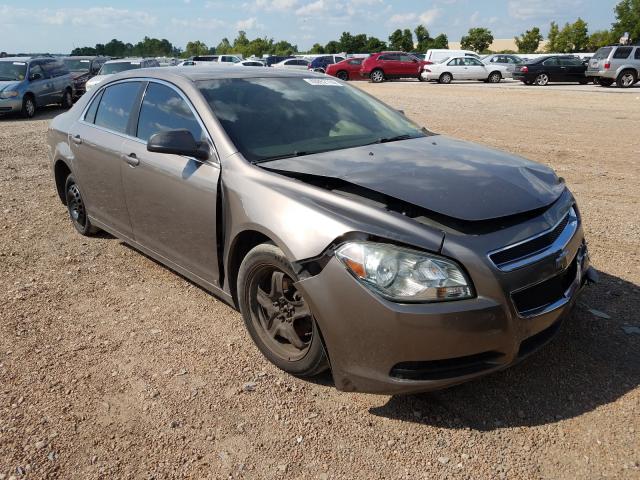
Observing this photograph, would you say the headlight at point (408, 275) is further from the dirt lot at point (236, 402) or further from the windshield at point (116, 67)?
the windshield at point (116, 67)

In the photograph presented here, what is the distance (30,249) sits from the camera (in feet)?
17.7

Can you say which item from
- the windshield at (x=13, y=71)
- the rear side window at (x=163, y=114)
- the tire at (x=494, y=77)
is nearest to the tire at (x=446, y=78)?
the tire at (x=494, y=77)

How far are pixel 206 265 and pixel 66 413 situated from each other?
1.18 meters

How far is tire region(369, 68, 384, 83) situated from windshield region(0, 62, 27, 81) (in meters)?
20.2

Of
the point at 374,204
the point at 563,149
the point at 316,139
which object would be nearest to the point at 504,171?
the point at 374,204

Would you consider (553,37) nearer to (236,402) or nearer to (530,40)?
(530,40)

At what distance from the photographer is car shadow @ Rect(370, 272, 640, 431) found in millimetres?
2791

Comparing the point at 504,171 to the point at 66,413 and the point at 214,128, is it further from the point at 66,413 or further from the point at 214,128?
the point at 66,413

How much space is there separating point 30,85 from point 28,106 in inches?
25.1

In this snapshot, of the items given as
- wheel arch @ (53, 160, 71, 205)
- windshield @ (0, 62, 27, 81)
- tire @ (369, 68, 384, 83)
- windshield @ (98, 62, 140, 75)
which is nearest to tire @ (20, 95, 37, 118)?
windshield @ (0, 62, 27, 81)

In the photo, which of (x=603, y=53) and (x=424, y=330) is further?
(x=603, y=53)

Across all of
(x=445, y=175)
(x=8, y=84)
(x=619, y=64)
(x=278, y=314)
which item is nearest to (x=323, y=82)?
(x=445, y=175)

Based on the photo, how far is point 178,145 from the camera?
3.37 metres

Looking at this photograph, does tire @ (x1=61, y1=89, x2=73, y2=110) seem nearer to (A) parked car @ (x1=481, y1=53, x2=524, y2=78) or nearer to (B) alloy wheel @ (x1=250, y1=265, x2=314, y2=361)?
(B) alloy wheel @ (x1=250, y1=265, x2=314, y2=361)
